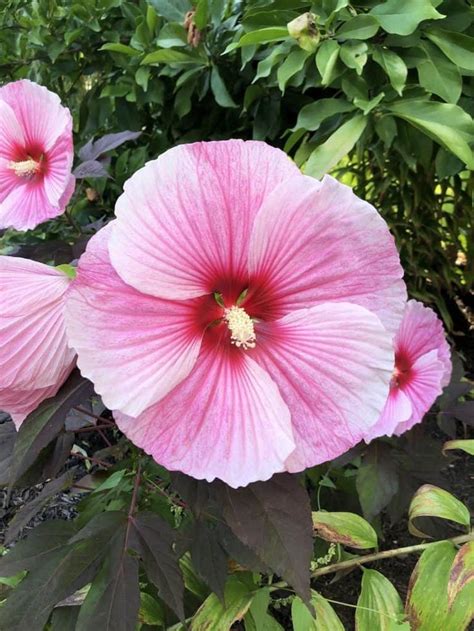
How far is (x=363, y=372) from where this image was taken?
18.3 inches

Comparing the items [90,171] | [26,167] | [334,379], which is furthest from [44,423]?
[90,171]

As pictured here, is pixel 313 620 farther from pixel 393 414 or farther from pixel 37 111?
pixel 37 111

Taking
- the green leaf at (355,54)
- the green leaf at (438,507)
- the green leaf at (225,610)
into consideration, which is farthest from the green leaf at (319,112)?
the green leaf at (225,610)

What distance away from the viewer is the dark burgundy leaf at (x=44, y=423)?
0.55 m

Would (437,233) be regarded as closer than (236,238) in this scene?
No

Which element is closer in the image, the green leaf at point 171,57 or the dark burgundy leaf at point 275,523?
the dark burgundy leaf at point 275,523

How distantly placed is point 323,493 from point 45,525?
62cm

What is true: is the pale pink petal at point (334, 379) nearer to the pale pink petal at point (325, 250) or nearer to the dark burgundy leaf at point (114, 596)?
the pale pink petal at point (325, 250)

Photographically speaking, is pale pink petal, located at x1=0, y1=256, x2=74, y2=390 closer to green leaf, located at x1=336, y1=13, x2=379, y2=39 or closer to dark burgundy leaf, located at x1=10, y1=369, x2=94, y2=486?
dark burgundy leaf, located at x1=10, y1=369, x2=94, y2=486

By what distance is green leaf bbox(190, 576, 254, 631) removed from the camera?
796 millimetres

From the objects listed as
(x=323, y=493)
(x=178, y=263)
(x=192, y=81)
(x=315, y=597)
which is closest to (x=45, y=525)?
(x=315, y=597)

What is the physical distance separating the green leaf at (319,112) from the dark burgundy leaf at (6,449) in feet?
2.37

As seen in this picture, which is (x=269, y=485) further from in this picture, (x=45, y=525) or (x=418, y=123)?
(x=418, y=123)

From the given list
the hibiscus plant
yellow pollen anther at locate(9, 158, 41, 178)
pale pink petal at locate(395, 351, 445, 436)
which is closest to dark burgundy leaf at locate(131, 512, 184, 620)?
the hibiscus plant
